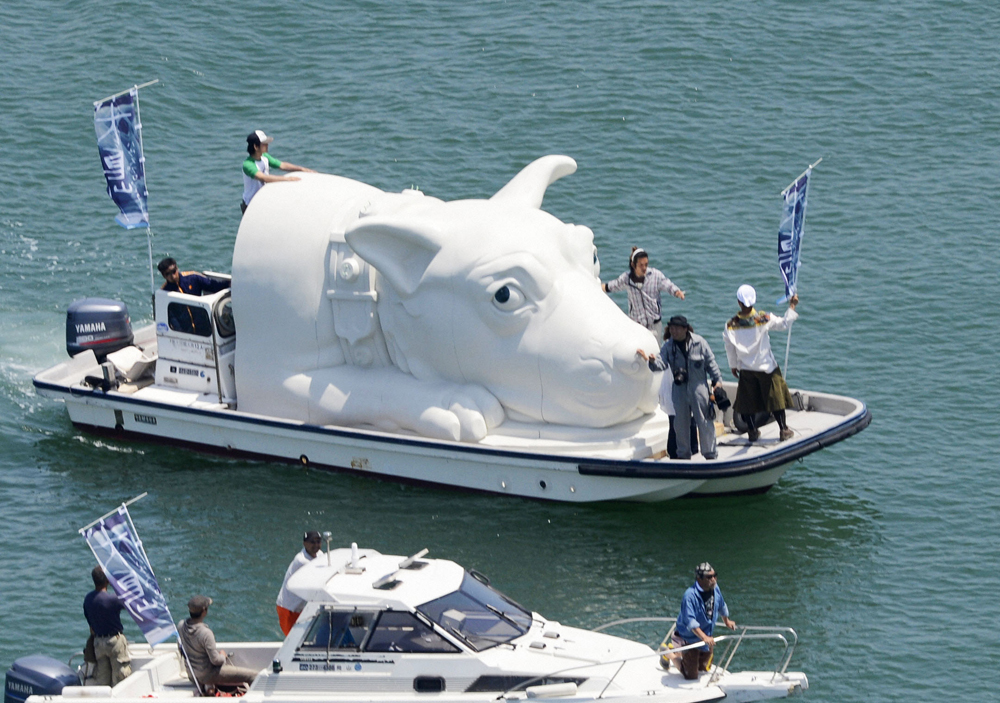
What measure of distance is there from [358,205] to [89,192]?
8941 millimetres

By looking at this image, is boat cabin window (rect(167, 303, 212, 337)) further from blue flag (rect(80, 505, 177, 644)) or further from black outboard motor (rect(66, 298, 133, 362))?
blue flag (rect(80, 505, 177, 644))

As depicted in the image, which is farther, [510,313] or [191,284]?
[191,284]

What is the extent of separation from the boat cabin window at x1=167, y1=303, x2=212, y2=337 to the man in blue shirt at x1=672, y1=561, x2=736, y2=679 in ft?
27.5

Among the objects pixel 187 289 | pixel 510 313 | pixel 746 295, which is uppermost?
pixel 746 295

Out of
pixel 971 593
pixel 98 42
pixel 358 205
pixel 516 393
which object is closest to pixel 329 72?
pixel 98 42

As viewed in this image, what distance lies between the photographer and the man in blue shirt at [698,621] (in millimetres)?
14492

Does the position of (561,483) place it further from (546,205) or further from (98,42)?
(98,42)

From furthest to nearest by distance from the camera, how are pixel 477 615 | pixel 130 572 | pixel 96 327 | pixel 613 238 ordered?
pixel 613 238 < pixel 96 327 < pixel 130 572 < pixel 477 615

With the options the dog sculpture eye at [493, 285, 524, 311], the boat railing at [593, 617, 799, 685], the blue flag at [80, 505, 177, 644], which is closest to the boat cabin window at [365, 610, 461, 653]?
the boat railing at [593, 617, 799, 685]

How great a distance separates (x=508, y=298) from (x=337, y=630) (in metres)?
5.90

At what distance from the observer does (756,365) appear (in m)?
19.0

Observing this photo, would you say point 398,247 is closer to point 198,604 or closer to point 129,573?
point 129,573

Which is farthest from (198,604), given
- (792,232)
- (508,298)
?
(792,232)

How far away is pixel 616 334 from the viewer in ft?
63.4
